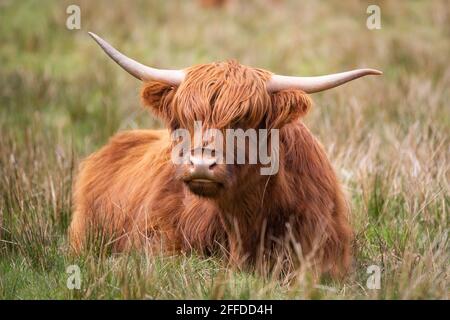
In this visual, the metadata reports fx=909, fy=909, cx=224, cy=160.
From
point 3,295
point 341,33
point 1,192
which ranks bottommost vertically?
point 3,295

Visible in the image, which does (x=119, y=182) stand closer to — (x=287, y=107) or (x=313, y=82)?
(x=287, y=107)

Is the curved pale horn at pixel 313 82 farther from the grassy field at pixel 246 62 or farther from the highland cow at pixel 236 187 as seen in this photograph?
the grassy field at pixel 246 62

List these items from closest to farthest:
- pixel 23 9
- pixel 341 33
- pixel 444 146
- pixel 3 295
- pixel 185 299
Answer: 1. pixel 185 299
2. pixel 3 295
3. pixel 444 146
4. pixel 341 33
5. pixel 23 9

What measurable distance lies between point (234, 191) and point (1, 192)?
174cm

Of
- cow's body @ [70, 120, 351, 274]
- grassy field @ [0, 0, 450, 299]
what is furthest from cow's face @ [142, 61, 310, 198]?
grassy field @ [0, 0, 450, 299]

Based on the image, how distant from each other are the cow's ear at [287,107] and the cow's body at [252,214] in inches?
7.5

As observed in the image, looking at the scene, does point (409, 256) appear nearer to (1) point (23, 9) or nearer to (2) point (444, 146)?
(2) point (444, 146)

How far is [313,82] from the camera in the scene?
411 centimetres

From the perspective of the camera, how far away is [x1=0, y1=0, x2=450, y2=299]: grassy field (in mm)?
3932

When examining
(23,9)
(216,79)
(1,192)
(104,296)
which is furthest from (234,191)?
(23,9)

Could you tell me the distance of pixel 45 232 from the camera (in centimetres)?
455

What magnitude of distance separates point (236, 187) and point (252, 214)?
246 millimetres
